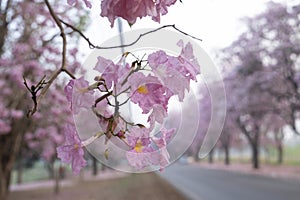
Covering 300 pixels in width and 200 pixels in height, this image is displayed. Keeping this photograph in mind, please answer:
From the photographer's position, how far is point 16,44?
5523 mm

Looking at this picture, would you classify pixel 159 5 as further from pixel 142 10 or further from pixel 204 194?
pixel 204 194

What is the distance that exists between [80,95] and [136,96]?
85 mm

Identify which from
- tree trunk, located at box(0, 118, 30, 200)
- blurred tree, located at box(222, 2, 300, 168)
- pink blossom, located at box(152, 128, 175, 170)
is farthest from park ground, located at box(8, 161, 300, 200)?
pink blossom, located at box(152, 128, 175, 170)

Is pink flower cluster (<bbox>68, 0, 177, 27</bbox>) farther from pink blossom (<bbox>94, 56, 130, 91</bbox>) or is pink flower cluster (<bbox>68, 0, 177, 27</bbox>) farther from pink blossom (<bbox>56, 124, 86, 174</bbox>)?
pink blossom (<bbox>56, 124, 86, 174</bbox>)

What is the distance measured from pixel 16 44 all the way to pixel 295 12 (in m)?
7.51

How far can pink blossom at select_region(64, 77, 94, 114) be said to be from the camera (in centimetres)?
59

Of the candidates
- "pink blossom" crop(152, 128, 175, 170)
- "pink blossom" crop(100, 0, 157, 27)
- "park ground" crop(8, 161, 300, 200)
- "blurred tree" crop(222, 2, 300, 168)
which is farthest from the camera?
"park ground" crop(8, 161, 300, 200)

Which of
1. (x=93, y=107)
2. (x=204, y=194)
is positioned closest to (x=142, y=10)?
(x=93, y=107)

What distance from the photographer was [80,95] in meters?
0.59

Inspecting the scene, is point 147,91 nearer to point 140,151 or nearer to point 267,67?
point 140,151

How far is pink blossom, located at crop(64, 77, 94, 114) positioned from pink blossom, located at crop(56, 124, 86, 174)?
81 millimetres

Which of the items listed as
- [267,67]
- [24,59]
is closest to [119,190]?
[267,67]

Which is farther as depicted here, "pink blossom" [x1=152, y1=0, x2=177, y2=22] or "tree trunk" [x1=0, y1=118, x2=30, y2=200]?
"tree trunk" [x1=0, y1=118, x2=30, y2=200]

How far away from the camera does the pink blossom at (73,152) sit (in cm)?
66
